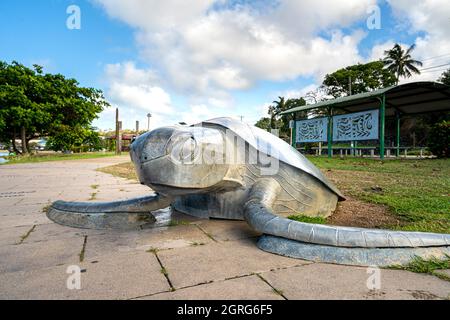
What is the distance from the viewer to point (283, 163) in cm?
259

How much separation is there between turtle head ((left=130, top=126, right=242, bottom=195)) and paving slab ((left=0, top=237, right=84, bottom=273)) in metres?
0.70

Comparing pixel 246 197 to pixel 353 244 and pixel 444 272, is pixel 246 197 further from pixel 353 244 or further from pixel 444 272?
pixel 444 272

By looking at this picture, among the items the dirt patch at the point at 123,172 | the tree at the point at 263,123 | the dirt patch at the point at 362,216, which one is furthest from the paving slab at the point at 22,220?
the tree at the point at 263,123

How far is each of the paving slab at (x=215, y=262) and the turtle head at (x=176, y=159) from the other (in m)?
0.46

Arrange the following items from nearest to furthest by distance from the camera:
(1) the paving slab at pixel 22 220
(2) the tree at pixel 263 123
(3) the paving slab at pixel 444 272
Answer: (3) the paving slab at pixel 444 272 → (1) the paving slab at pixel 22 220 → (2) the tree at pixel 263 123

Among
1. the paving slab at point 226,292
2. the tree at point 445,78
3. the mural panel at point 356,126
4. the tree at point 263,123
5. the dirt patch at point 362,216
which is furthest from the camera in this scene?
the tree at point 263,123

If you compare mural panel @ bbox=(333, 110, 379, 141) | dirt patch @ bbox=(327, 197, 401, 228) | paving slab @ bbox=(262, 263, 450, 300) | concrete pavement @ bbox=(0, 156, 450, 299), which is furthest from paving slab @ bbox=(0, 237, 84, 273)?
mural panel @ bbox=(333, 110, 379, 141)

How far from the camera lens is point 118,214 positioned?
8.21ft

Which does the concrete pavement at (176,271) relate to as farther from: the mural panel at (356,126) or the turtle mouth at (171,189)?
the mural panel at (356,126)

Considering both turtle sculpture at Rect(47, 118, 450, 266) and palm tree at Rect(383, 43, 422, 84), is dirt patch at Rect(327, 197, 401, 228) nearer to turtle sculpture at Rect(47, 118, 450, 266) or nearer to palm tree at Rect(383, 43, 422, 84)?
turtle sculpture at Rect(47, 118, 450, 266)

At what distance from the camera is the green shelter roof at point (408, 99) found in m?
11.6

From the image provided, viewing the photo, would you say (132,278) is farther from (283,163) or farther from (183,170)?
(283,163)

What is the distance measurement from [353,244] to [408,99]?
14.9 m

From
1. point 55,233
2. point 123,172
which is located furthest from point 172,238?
point 123,172
